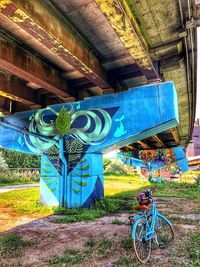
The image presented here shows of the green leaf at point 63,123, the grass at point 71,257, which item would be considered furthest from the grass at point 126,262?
the green leaf at point 63,123

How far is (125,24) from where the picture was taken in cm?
407

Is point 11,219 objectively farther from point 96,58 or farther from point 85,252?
point 96,58

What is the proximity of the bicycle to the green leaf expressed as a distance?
17.6 feet

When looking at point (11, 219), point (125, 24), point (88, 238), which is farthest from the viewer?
point (11, 219)

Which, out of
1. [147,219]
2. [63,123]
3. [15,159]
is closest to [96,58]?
[63,123]

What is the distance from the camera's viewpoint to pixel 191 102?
11562 millimetres

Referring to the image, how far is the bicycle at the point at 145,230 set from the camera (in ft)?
13.4

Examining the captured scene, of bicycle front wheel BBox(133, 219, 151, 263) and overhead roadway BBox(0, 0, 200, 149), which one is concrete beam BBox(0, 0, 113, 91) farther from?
bicycle front wheel BBox(133, 219, 151, 263)

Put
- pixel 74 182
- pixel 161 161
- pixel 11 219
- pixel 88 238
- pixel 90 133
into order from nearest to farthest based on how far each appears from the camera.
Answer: pixel 88 238
pixel 11 219
pixel 74 182
pixel 90 133
pixel 161 161

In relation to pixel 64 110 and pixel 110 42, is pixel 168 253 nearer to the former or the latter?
pixel 110 42

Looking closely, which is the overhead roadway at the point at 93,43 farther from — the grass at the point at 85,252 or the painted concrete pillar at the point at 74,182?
the grass at the point at 85,252

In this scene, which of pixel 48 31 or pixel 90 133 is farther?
pixel 90 133

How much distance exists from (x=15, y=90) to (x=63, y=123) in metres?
2.38

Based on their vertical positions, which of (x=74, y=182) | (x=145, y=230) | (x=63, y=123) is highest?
(x=63, y=123)
